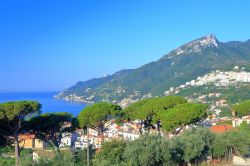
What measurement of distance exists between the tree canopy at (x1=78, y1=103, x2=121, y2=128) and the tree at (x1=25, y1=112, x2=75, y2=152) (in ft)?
2.77

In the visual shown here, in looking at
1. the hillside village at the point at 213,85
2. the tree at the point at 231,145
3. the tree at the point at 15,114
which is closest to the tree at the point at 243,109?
the tree at the point at 231,145

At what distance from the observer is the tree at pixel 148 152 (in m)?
15.1

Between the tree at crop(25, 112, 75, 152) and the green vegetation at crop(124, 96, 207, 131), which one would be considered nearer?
the green vegetation at crop(124, 96, 207, 131)

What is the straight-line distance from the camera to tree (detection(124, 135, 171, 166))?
15.1 metres

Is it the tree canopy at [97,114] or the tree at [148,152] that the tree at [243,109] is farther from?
the tree at [148,152]

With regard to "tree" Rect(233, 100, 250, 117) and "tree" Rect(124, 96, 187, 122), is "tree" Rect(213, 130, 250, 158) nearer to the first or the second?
"tree" Rect(124, 96, 187, 122)

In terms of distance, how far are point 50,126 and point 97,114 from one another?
292 cm

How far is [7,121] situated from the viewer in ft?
65.5

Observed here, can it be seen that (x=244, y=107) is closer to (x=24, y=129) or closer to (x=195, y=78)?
(x=24, y=129)

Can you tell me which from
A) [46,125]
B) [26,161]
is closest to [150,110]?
[46,125]

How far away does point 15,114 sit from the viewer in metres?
19.3

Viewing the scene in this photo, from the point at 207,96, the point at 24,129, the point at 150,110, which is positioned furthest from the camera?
the point at 207,96

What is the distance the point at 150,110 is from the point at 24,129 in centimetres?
743

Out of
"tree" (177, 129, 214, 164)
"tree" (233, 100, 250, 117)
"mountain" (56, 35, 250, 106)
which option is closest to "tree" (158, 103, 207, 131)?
"tree" (177, 129, 214, 164)
